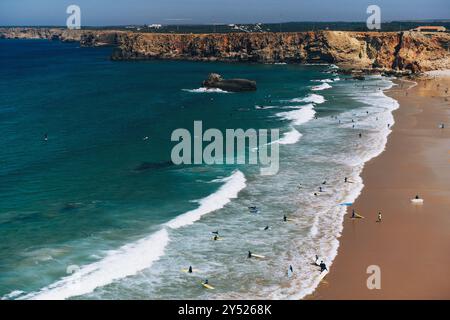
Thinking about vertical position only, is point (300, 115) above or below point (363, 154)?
above

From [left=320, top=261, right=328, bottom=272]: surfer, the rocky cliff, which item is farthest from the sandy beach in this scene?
the rocky cliff

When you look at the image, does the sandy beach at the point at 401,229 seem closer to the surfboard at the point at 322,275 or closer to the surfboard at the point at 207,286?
the surfboard at the point at 322,275

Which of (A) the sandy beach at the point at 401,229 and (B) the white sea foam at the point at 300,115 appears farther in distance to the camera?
(B) the white sea foam at the point at 300,115

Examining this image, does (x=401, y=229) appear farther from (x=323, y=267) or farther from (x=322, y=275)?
(x=322, y=275)

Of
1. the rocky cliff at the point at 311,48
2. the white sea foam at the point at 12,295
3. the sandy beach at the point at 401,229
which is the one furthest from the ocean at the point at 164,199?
the rocky cliff at the point at 311,48

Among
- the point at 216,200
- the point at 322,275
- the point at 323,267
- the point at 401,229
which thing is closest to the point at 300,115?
the point at 216,200

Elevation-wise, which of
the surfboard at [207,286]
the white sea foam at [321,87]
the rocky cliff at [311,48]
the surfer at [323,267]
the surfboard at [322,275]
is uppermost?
the rocky cliff at [311,48]

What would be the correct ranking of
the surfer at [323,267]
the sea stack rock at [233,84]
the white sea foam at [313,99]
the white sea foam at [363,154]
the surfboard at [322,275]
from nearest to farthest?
the surfboard at [322,275], the surfer at [323,267], the white sea foam at [363,154], the white sea foam at [313,99], the sea stack rock at [233,84]

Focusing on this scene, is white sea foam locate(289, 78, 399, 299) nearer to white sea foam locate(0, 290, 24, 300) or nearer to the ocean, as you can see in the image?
the ocean
